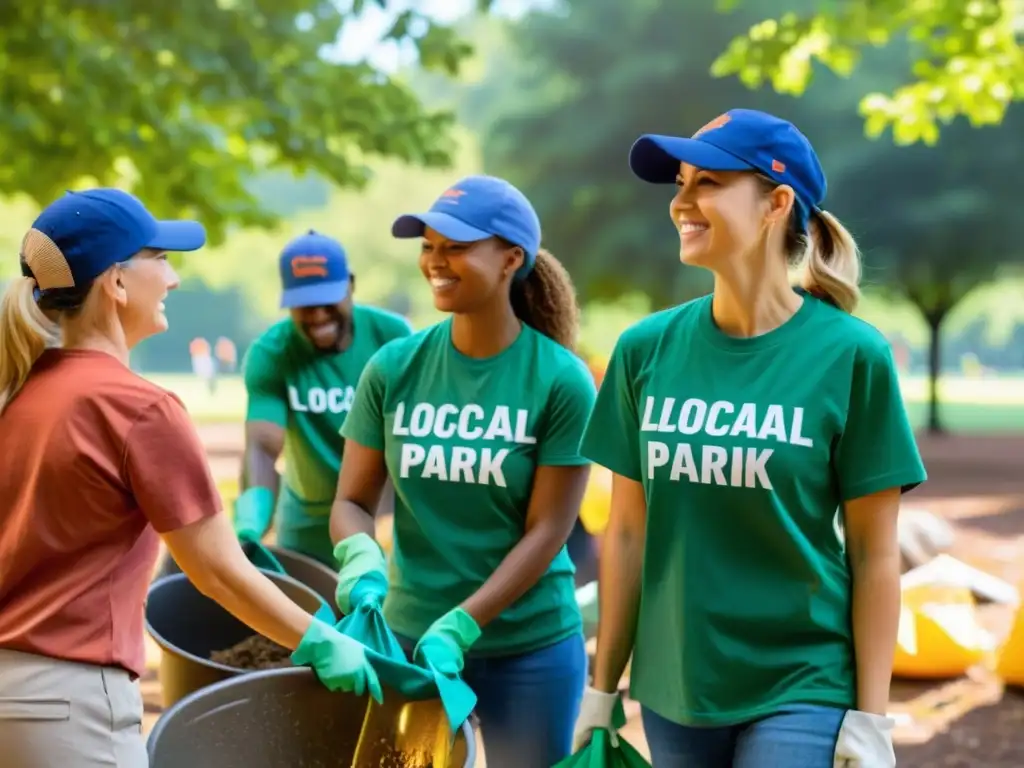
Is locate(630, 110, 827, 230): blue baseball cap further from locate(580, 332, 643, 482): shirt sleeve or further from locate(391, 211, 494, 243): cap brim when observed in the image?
locate(391, 211, 494, 243): cap brim

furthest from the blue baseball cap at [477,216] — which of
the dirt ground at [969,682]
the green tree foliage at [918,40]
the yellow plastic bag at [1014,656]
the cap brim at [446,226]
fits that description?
the green tree foliage at [918,40]

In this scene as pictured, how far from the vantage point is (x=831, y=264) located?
2383mm

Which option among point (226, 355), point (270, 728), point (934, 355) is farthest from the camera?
point (226, 355)

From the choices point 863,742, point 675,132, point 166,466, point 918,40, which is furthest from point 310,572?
point 675,132

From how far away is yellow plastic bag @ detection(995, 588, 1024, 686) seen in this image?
5973 mm

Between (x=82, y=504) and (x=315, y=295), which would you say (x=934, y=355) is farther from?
(x=82, y=504)

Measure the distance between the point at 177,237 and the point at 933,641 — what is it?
4.89 m

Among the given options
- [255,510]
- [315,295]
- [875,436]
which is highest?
[315,295]

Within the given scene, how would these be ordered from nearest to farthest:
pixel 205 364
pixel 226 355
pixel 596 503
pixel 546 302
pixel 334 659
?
pixel 334 659
pixel 546 302
pixel 596 503
pixel 205 364
pixel 226 355

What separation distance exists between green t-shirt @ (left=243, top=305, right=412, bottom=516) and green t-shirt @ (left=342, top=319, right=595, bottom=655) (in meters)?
1.14

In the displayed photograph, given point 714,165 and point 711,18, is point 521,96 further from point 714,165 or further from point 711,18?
point 714,165

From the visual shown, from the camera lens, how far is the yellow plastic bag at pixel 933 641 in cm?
625

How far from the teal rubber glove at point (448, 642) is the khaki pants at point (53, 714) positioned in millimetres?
676

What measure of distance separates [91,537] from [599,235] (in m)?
17.2
